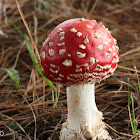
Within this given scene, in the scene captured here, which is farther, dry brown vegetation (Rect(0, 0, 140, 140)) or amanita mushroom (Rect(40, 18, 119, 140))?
dry brown vegetation (Rect(0, 0, 140, 140))

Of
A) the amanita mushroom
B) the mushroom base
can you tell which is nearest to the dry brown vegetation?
the mushroom base

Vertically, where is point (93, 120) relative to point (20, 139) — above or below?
above

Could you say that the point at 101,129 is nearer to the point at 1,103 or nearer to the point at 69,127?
the point at 69,127

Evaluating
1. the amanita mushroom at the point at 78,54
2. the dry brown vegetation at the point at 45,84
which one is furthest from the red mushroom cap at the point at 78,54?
the dry brown vegetation at the point at 45,84

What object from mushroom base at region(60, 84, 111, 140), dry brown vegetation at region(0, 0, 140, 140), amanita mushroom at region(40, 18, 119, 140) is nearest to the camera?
amanita mushroom at region(40, 18, 119, 140)

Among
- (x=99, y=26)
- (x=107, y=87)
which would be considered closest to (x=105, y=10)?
(x=107, y=87)

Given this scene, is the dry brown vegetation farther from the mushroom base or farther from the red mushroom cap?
the red mushroom cap

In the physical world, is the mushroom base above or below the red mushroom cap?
below
